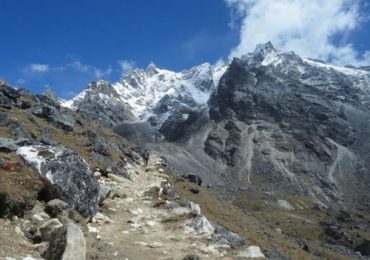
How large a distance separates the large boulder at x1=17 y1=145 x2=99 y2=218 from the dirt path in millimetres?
1211

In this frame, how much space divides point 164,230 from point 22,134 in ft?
85.7

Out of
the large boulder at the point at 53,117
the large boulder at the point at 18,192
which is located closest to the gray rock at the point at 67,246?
the large boulder at the point at 18,192

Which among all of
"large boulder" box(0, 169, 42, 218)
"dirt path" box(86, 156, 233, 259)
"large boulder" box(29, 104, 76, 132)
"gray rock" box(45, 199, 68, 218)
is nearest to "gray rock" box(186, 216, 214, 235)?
"dirt path" box(86, 156, 233, 259)

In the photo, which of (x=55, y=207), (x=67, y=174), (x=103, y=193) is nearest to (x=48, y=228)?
(x=55, y=207)

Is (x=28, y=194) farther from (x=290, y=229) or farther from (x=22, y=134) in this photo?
(x=290, y=229)

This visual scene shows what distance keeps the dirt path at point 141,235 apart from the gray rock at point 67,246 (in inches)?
97.8

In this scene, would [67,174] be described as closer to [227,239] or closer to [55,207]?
[55,207]

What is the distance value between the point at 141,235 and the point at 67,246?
968cm

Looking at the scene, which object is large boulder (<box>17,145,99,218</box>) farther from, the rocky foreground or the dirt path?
the dirt path

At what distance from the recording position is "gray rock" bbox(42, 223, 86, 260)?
16.4 meters

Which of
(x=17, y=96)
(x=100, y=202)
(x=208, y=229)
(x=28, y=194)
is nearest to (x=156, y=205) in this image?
(x=100, y=202)

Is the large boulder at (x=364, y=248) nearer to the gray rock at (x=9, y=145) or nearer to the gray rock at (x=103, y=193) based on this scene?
the gray rock at (x=103, y=193)

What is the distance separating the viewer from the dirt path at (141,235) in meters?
22.2

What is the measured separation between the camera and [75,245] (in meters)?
16.6
